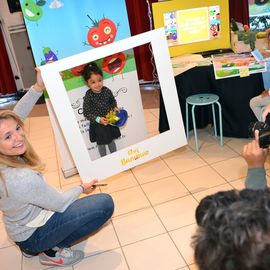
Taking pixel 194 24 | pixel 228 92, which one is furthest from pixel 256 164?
pixel 194 24

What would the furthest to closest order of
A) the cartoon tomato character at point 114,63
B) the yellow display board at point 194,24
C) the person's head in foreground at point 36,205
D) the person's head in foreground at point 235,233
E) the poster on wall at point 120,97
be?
the yellow display board at point 194,24
the cartoon tomato character at point 114,63
the poster on wall at point 120,97
the person's head in foreground at point 36,205
the person's head in foreground at point 235,233

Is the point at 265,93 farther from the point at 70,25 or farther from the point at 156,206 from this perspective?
the point at 70,25

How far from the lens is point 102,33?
2.35 metres

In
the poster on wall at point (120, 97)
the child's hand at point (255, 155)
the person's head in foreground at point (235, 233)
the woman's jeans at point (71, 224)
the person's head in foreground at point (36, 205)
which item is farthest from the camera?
the poster on wall at point (120, 97)

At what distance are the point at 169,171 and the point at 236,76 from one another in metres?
0.94

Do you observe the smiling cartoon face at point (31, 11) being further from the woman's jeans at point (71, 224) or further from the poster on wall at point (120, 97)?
the woman's jeans at point (71, 224)

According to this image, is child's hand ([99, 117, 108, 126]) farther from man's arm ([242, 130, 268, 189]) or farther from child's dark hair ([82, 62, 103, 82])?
man's arm ([242, 130, 268, 189])

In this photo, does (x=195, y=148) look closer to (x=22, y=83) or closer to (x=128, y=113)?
(x=128, y=113)

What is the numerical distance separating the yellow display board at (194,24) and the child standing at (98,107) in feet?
3.54

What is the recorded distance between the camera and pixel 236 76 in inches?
110

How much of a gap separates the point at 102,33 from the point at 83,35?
0.13m

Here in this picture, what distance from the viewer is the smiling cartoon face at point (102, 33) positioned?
7.66ft

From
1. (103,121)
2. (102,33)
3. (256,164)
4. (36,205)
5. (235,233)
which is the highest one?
(102,33)

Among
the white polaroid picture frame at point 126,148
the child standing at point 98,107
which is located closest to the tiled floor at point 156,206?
the white polaroid picture frame at point 126,148
